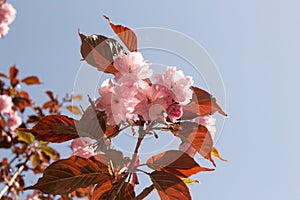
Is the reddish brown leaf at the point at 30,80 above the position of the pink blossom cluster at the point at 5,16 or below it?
below

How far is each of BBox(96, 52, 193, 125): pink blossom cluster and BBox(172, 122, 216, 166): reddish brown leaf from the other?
0.20 feet

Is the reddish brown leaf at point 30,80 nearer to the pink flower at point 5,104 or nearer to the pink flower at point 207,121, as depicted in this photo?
the pink flower at point 5,104

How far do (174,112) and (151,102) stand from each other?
69 mm

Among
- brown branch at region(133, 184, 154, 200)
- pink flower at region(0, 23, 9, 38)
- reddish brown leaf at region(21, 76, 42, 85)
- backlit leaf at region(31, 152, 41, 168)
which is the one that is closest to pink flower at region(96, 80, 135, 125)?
brown branch at region(133, 184, 154, 200)

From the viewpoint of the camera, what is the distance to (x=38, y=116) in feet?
12.2

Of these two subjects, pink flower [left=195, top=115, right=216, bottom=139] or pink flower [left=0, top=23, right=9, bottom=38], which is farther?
pink flower [left=0, top=23, right=9, bottom=38]

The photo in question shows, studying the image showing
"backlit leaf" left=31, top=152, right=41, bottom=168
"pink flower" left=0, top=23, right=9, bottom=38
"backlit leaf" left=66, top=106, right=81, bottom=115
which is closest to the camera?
"backlit leaf" left=66, top=106, right=81, bottom=115

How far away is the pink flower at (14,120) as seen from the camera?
387 centimetres

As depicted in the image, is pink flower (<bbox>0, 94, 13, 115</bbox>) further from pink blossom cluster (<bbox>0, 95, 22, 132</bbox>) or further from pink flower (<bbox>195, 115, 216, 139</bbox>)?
pink flower (<bbox>195, 115, 216, 139</bbox>)

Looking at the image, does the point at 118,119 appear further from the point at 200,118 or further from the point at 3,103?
the point at 3,103

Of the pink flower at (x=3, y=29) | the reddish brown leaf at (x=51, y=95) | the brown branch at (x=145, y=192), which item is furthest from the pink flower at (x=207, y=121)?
the pink flower at (x=3, y=29)

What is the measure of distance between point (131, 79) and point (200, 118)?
24 centimetres

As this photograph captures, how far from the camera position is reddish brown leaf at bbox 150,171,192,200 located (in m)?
0.96

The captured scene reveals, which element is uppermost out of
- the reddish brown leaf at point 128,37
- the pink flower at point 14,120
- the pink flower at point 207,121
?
the pink flower at point 14,120
